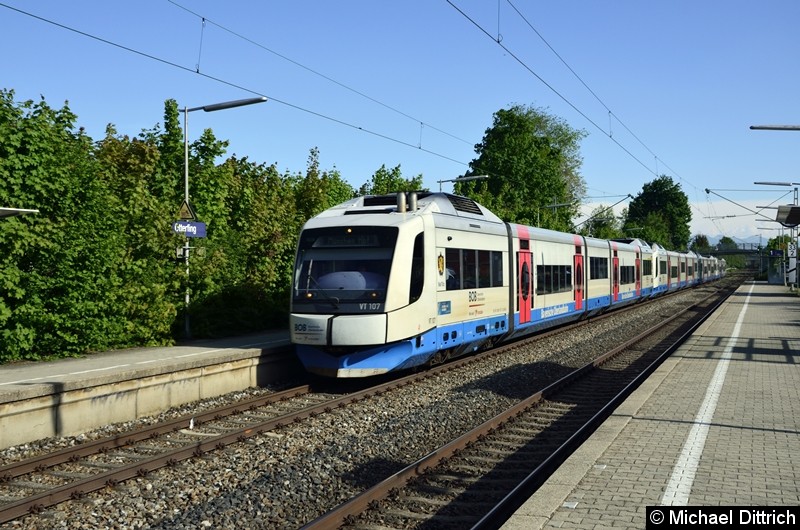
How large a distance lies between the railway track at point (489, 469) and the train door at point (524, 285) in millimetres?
4788

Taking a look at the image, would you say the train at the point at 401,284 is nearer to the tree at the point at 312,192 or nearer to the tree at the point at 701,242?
the tree at the point at 312,192

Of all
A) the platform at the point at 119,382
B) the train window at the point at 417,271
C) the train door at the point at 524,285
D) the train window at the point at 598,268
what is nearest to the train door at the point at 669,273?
the train window at the point at 598,268

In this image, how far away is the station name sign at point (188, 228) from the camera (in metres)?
15.8

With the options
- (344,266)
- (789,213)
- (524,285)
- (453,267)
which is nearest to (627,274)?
(789,213)

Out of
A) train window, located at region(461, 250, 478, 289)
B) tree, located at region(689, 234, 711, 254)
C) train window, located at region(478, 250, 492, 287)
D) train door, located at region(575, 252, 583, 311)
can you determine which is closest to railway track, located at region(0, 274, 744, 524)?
train window, located at region(461, 250, 478, 289)

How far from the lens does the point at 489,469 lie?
8453 millimetres

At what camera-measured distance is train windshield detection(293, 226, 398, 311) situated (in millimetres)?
12938

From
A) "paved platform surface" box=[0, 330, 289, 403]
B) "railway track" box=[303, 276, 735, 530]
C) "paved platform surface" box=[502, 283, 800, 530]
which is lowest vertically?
"railway track" box=[303, 276, 735, 530]

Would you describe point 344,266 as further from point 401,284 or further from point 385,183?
point 385,183

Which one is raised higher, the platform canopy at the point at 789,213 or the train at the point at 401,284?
the platform canopy at the point at 789,213

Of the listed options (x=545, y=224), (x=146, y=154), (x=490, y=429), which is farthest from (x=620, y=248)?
(x=490, y=429)

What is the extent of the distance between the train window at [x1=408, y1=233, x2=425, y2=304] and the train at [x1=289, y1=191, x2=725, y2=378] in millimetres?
17

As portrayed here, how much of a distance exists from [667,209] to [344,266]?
11376cm

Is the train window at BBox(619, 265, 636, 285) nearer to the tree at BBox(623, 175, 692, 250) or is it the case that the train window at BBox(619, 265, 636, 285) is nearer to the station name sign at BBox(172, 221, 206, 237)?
the station name sign at BBox(172, 221, 206, 237)
